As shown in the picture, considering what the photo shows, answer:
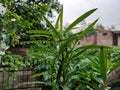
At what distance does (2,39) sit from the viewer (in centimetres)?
269

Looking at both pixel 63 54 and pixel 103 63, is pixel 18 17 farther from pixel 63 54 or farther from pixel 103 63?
pixel 103 63

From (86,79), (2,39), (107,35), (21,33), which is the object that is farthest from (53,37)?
(107,35)

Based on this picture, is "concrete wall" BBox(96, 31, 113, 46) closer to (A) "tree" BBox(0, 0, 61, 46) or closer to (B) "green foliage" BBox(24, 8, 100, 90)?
(A) "tree" BBox(0, 0, 61, 46)

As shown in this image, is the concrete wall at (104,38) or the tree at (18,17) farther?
the concrete wall at (104,38)

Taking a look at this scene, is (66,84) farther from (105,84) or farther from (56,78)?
(105,84)

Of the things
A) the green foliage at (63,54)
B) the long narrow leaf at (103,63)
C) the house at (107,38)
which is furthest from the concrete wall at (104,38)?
the long narrow leaf at (103,63)

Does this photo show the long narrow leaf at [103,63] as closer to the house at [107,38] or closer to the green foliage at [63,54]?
the green foliage at [63,54]

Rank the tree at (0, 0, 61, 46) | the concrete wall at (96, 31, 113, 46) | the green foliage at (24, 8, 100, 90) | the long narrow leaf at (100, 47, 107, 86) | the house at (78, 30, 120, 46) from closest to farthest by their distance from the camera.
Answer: the long narrow leaf at (100, 47, 107, 86) < the green foliage at (24, 8, 100, 90) < the tree at (0, 0, 61, 46) < the house at (78, 30, 120, 46) < the concrete wall at (96, 31, 113, 46)

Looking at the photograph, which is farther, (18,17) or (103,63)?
Answer: (18,17)

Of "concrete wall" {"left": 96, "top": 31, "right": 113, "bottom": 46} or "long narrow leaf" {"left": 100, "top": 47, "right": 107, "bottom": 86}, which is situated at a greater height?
"long narrow leaf" {"left": 100, "top": 47, "right": 107, "bottom": 86}

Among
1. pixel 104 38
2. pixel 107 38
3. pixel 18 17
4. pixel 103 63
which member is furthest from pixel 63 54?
pixel 104 38

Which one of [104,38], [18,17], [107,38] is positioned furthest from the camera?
[104,38]

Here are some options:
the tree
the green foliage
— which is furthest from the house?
the green foliage

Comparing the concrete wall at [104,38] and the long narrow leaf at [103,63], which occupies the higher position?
the long narrow leaf at [103,63]
